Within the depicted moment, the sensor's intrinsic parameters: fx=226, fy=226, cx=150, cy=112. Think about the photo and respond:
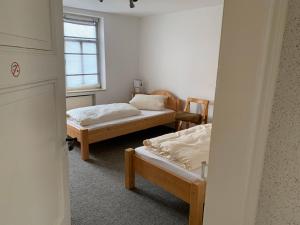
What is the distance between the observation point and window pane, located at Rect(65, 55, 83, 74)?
419cm

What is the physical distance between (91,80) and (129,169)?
268cm

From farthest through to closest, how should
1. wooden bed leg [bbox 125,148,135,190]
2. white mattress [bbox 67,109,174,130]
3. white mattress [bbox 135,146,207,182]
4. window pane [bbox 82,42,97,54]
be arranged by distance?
window pane [bbox 82,42,97,54]
white mattress [bbox 67,109,174,130]
wooden bed leg [bbox 125,148,135,190]
white mattress [bbox 135,146,207,182]

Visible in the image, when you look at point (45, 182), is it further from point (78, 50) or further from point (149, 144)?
point (78, 50)

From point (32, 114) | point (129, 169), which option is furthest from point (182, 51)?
point (32, 114)

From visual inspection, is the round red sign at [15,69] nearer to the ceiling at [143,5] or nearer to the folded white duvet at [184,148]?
the folded white duvet at [184,148]

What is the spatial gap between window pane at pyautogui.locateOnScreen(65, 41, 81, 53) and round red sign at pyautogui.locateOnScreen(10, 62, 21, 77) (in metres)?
3.55

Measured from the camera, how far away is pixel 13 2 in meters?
0.84

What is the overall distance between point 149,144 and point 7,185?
66.1 inches

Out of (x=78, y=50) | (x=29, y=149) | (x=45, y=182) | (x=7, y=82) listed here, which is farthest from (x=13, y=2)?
(x=78, y=50)

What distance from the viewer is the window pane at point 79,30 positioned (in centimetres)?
409

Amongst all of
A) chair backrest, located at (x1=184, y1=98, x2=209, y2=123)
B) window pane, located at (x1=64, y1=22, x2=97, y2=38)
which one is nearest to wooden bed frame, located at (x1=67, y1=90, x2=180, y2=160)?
chair backrest, located at (x1=184, y1=98, x2=209, y2=123)

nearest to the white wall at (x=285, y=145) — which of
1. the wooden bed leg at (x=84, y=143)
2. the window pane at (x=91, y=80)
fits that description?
the wooden bed leg at (x=84, y=143)

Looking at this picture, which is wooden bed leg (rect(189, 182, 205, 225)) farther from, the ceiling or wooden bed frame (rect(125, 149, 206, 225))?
the ceiling

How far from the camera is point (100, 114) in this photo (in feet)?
11.4
